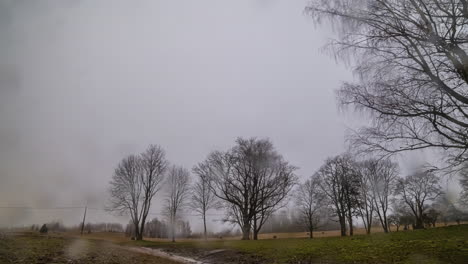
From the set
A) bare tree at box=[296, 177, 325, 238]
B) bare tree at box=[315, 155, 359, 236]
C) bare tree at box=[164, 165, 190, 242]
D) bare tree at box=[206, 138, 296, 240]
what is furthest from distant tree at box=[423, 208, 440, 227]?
bare tree at box=[164, 165, 190, 242]

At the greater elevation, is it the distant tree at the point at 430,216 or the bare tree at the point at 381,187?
the bare tree at the point at 381,187

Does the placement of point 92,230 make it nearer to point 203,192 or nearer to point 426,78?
point 203,192

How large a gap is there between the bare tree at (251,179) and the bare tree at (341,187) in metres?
11.1

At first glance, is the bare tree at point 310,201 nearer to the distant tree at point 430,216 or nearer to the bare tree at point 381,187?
the bare tree at point 381,187

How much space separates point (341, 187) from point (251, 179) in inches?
668

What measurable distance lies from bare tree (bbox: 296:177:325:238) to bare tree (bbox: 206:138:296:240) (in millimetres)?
14663

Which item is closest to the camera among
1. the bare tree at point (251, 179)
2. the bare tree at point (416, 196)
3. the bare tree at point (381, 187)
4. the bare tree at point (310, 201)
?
the bare tree at point (251, 179)

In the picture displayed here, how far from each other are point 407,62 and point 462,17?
132 centimetres

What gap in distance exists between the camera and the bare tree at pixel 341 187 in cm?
3538

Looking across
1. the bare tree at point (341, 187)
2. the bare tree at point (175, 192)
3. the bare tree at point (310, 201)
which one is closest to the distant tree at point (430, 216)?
the bare tree at point (341, 187)

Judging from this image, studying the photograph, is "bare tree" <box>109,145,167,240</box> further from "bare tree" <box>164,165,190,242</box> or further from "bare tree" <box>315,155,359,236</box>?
"bare tree" <box>315,155,359,236</box>

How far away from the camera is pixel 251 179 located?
99.8 ft

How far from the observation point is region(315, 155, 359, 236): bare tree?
3538 cm

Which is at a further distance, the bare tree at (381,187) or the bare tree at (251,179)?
the bare tree at (381,187)
